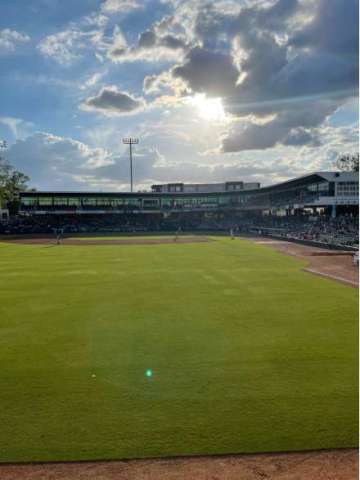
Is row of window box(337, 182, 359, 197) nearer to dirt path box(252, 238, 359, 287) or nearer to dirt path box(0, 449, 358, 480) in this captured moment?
dirt path box(252, 238, 359, 287)

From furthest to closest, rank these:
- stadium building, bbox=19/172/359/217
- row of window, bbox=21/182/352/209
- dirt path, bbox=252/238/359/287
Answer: row of window, bbox=21/182/352/209 < stadium building, bbox=19/172/359/217 < dirt path, bbox=252/238/359/287

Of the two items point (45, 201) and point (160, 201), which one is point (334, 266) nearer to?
point (160, 201)

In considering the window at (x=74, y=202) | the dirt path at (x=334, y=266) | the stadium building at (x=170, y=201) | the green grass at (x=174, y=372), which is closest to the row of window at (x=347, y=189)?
the stadium building at (x=170, y=201)

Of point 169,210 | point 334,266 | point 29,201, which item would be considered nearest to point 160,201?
point 169,210

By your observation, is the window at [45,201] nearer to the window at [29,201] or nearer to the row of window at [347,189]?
the window at [29,201]

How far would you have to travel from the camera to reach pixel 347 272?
23.2 meters

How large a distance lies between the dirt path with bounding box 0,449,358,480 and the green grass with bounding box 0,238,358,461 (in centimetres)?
20

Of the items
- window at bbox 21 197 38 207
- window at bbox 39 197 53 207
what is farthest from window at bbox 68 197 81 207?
window at bbox 21 197 38 207

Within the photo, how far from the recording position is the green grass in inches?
248

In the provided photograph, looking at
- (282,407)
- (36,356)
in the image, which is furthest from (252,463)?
(36,356)

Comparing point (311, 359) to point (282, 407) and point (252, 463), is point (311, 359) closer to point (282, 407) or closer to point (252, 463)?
point (282, 407)

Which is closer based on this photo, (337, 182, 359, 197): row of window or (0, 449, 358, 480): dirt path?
(0, 449, 358, 480): dirt path

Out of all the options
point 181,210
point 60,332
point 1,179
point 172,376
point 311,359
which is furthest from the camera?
point 181,210

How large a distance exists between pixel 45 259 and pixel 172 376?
24868mm
